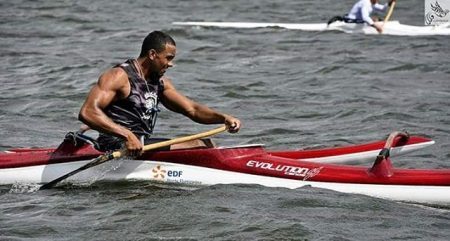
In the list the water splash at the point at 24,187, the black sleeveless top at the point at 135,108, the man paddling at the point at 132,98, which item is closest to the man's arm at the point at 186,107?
the man paddling at the point at 132,98

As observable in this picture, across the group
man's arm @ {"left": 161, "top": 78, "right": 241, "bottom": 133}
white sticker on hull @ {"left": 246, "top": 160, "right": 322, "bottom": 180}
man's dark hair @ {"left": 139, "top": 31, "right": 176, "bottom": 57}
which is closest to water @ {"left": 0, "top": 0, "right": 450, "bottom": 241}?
white sticker on hull @ {"left": 246, "top": 160, "right": 322, "bottom": 180}

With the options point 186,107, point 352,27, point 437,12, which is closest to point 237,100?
point 186,107

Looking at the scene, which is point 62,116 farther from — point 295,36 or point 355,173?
point 295,36

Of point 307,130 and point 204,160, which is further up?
point 204,160

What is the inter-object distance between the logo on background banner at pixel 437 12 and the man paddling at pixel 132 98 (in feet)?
43.6

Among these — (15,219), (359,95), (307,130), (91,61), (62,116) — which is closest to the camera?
(15,219)

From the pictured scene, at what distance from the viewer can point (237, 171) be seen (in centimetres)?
839

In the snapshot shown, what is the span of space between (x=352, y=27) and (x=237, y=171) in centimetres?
1330

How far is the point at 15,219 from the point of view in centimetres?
771

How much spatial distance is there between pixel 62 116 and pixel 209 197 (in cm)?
527

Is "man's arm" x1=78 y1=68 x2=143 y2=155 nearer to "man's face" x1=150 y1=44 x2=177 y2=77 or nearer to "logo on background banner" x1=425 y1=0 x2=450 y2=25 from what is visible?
"man's face" x1=150 y1=44 x2=177 y2=77

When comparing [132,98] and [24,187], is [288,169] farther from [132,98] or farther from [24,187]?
[24,187]

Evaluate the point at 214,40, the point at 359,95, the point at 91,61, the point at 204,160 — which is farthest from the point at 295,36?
the point at 204,160

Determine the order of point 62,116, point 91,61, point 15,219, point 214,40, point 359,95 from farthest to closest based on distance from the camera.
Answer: point 214,40 < point 91,61 < point 359,95 < point 62,116 < point 15,219
